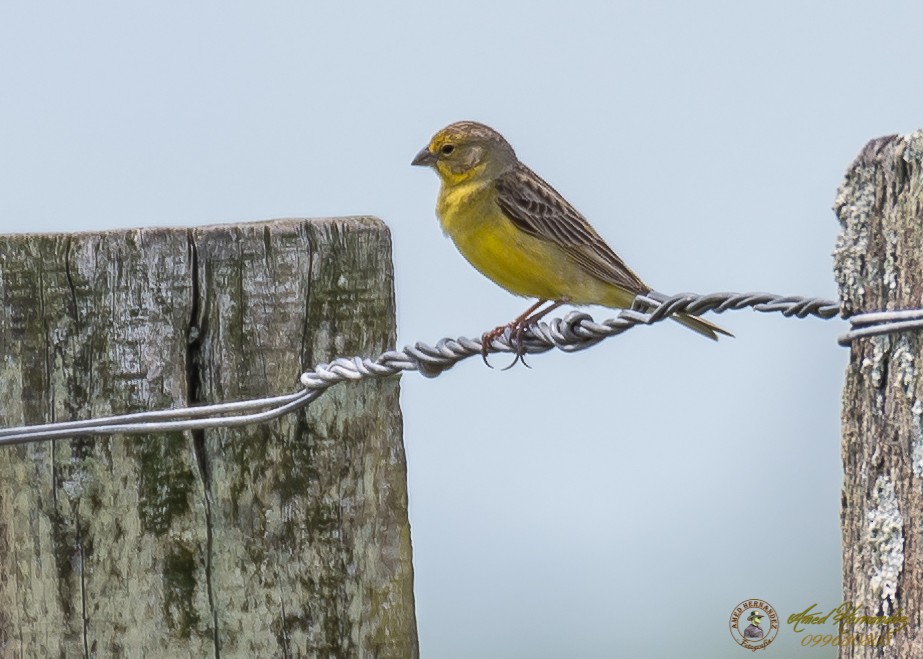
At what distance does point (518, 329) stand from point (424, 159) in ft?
7.91

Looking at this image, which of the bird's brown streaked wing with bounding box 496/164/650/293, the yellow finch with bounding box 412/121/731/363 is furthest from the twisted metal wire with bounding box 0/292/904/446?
the bird's brown streaked wing with bounding box 496/164/650/293

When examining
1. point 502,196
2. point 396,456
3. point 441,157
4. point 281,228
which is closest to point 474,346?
point 396,456

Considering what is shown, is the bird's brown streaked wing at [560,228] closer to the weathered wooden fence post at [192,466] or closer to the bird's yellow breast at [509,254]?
the bird's yellow breast at [509,254]

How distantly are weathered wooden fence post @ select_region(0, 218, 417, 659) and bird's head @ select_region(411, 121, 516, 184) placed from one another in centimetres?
288

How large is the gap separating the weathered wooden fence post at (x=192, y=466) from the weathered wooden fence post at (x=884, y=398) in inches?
55.5

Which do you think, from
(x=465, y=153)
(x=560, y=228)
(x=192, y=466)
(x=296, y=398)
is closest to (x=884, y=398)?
(x=296, y=398)

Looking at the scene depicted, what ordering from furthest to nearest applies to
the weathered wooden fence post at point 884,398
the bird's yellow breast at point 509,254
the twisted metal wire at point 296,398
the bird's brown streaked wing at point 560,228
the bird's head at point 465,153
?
the bird's head at point 465,153 < the bird's brown streaked wing at point 560,228 < the bird's yellow breast at point 509,254 < the twisted metal wire at point 296,398 < the weathered wooden fence post at point 884,398

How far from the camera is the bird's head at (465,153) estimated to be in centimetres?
650

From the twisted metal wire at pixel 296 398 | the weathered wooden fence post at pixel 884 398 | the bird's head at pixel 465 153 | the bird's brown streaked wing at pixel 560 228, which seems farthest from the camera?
the bird's head at pixel 465 153

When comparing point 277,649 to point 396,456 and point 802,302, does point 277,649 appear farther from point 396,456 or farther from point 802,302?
point 802,302

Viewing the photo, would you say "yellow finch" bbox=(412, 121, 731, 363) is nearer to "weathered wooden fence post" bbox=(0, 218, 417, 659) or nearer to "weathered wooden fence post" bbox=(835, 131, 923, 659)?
"weathered wooden fence post" bbox=(0, 218, 417, 659)

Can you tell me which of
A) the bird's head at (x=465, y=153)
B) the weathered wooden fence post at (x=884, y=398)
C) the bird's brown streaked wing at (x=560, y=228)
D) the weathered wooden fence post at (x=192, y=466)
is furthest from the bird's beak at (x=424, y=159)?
the weathered wooden fence post at (x=884, y=398)

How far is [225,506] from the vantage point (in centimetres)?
364

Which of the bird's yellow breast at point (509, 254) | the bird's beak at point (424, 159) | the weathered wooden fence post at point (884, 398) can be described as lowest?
the weathered wooden fence post at point (884, 398)
